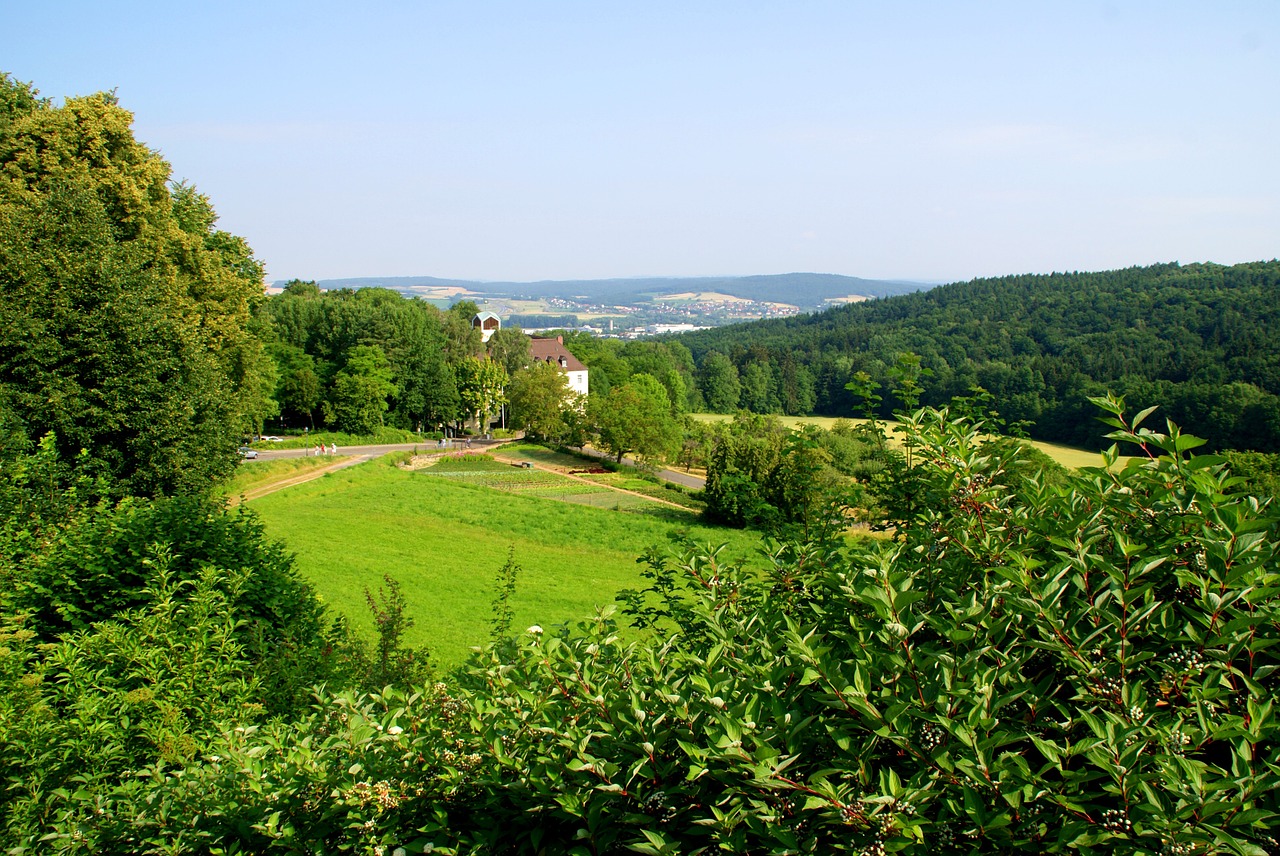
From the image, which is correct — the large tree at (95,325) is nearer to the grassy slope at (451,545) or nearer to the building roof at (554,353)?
the grassy slope at (451,545)

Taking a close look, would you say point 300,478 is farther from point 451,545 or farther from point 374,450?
point 374,450

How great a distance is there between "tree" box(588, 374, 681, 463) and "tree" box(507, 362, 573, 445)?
4463mm

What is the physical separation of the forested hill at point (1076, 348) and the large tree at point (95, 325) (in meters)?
28.5

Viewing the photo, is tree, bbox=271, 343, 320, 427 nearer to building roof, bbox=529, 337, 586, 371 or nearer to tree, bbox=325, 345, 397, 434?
tree, bbox=325, 345, 397, 434

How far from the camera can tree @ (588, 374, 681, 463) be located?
190ft

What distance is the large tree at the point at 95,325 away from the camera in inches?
548

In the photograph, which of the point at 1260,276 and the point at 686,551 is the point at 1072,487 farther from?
the point at 1260,276

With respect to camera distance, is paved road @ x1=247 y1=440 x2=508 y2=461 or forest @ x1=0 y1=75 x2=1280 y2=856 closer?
forest @ x1=0 y1=75 x2=1280 y2=856

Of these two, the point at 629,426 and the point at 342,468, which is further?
the point at 629,426

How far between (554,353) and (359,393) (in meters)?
31.8

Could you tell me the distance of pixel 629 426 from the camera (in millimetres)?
57938

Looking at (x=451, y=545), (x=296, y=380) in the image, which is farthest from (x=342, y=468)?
(x=296, y=380)

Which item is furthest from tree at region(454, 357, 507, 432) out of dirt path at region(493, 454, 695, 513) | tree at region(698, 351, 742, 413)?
tree at region(698, 351, 742, 413)

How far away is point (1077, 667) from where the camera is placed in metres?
2.34
